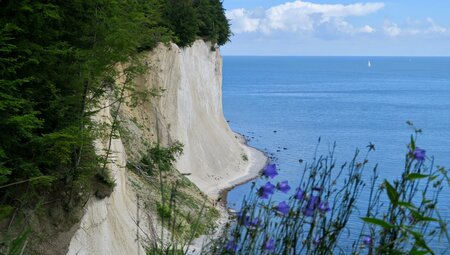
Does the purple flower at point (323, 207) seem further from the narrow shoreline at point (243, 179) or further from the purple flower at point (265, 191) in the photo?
the narrow shoreline at point (243, 179)

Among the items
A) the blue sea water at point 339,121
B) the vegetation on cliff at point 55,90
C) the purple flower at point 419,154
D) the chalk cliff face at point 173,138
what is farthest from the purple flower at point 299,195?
the blue sea water at point 339,121

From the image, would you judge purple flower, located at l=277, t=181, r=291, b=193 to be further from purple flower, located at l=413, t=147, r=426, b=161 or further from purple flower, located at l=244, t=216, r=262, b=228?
purple flower, located at l=413, t=147, r=426, b=161

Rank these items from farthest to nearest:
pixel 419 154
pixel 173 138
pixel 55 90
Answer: pixel 173 138 < pixel 55 90 < pixel 419 154

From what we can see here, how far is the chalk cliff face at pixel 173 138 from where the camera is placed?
1656 cm

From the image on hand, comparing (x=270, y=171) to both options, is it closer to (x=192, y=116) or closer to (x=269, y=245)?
(x=269, y=245)

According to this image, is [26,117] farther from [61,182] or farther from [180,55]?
[180,55]

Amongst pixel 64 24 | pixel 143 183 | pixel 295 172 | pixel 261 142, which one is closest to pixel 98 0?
pixel 64 24

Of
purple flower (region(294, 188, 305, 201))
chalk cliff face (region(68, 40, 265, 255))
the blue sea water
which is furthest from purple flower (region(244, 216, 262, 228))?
the blue sea water

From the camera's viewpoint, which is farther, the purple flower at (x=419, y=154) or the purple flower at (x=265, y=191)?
the purple flower at (x=265, y=191)

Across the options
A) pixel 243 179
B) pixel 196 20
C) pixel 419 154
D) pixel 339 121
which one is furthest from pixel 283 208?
pixel 339 121

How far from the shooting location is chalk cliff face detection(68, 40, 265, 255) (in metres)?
16.6

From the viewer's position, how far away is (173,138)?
34.1 m

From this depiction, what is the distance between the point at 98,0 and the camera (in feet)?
48.2

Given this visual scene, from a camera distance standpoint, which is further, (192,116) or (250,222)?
(192,116)
